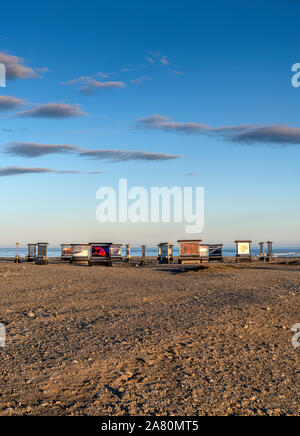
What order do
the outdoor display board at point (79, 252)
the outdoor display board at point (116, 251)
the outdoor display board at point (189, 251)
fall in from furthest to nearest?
the outdoor display board at point (116, 251)
the outdoor display board at point (79, 252)
the outdoor display board at point (189, 251)

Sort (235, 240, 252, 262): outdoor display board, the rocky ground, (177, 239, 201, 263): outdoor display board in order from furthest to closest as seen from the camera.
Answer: (235, 240, 252, 262): outdoor display board → (177, 239, 201, 263): outdoor display board → the rocky ground

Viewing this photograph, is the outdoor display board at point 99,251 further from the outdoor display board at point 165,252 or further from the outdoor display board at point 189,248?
the outdoor display board at point 165,252

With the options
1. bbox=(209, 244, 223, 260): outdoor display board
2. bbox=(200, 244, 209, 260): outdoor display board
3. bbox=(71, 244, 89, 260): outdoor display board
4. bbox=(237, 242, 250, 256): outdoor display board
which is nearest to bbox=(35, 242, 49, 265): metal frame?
bbox=(71, 244, 89, 260): outdoor display board

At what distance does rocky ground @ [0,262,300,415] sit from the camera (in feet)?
14.1

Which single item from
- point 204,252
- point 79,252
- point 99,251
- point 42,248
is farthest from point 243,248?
point 42,248

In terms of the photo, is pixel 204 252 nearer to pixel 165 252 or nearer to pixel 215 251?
pixel 215 251

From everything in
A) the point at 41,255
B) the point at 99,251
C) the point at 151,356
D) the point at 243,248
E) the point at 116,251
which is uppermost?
the point at 243,248

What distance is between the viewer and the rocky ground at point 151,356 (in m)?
4.29

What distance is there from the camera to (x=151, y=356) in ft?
19.0

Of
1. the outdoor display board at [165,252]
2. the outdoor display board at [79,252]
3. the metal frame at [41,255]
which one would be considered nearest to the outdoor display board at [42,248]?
the metal frame at [41,255]

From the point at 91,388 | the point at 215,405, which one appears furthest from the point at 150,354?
the point at 215,405

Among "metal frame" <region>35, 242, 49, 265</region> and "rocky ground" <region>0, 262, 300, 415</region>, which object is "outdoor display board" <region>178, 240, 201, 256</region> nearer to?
"metal frame" <region>35, 242, 49, 265</region>
